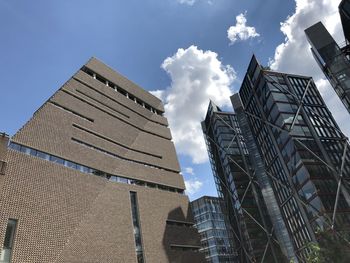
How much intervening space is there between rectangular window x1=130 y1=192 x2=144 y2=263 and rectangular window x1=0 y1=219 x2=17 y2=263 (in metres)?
13.8

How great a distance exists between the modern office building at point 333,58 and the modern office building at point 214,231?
113 feet

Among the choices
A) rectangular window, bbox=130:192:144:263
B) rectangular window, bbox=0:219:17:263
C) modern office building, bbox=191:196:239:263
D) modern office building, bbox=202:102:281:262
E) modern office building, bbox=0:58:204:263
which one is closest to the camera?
rectangular window, bbox=0:219:17:263

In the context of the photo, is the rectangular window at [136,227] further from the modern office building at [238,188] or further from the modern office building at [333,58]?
the modern office building at [333,58]

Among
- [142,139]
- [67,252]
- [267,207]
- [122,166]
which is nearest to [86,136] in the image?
[122,166]

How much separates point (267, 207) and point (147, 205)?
2786 centimetres

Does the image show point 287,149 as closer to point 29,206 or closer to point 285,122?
point 285,122

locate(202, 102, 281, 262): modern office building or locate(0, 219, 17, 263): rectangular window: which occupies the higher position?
locate(202, 102, 281, 262): modern office building

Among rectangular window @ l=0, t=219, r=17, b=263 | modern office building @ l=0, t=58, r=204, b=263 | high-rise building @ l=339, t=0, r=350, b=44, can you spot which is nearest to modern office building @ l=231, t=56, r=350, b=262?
high-rise building @ l=339, t=0, r=350, b=44

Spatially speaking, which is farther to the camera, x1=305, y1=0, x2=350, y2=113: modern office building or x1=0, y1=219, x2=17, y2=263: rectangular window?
x1=305, y1=0, x2=350, y2=113: modern office building

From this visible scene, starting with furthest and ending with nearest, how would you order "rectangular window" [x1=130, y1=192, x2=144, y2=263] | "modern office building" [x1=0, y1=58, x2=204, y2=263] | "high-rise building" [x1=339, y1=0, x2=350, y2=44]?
"high-rise building" [x1=339, y1=0, x2=350, y2=44] < "rectangular window" [x1=130, y1=192, x2=144, y2=263] < "modern office building" [x1=0, y1=58, x2=204, y2=263]

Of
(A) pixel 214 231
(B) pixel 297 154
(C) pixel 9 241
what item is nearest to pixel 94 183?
(C) pixel 9 241

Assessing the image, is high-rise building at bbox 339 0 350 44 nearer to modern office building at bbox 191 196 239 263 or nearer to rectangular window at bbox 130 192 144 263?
rectangular window at bbox 130 192 144 263

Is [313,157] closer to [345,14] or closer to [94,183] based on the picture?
[345,14]

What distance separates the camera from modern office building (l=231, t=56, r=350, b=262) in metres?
46.0
